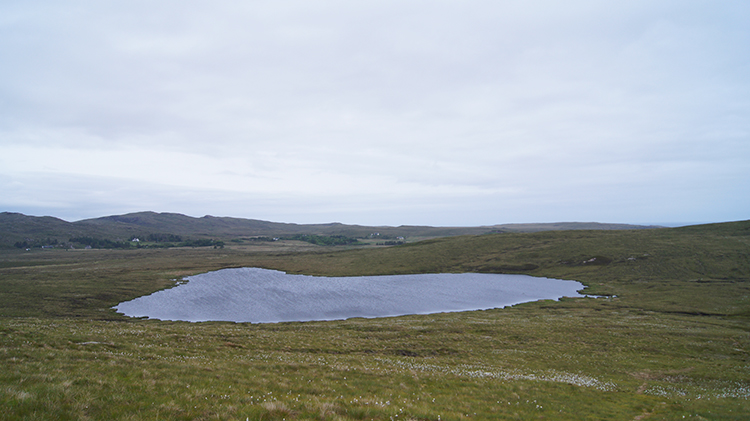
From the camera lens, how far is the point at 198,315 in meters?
61.2

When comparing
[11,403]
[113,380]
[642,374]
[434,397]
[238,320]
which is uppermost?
[11,403]

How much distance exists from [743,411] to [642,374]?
11.5 meters

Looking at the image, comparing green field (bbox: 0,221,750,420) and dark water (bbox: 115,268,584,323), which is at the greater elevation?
green field (bbox: 0,221,750,420)

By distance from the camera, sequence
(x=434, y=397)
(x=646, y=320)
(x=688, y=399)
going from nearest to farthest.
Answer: (x=434, y=397) < (x=688, y=399) < (x=646, y=320)

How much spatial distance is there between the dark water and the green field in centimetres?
923

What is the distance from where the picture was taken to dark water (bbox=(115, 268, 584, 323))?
64.4m

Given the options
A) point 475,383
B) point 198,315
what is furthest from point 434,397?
point 198,315

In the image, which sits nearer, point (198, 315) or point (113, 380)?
point (113, 380)

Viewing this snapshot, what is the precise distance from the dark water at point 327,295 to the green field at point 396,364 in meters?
9.23

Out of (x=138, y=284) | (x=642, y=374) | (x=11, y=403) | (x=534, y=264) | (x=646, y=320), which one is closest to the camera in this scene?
(x=11, y=403)

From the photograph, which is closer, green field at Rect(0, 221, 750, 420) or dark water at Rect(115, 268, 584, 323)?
green field at Rect(0, 221, 750, 420)

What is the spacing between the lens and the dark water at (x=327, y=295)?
64.4m

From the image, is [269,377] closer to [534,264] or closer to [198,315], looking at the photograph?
[198,315]

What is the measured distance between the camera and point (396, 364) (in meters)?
24.9
